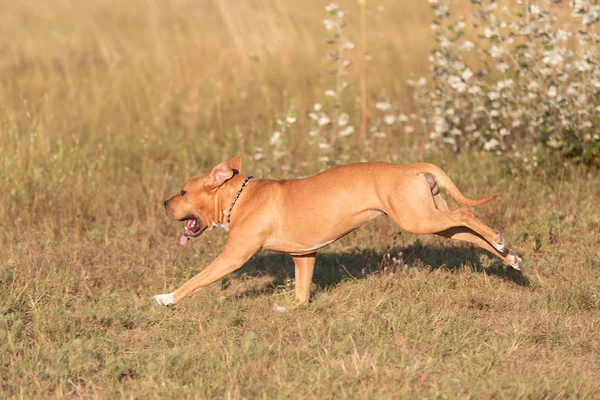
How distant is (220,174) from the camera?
6.87 m

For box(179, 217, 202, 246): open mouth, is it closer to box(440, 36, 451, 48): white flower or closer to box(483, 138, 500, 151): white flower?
box(483, 138, 500, 151): white flower

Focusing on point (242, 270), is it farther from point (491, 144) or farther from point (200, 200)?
point (491, 144)

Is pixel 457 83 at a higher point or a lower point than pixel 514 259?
higher

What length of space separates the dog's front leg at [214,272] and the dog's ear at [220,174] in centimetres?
57

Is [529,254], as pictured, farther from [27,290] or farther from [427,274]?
[27,290]

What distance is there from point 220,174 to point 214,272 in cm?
85

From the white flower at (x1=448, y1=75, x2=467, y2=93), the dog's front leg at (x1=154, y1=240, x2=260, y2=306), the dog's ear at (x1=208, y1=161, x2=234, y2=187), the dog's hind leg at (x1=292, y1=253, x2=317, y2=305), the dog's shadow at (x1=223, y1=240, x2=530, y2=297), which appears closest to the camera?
the dog's front leg at (x1=154, y1=240, x2=260, y2=306)

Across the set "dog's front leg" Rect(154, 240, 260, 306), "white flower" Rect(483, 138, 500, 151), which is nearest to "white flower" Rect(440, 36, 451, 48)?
"white flower" Rect(483, 138, 500, 151)

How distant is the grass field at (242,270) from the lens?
17.5 feet

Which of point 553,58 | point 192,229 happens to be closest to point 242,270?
point 192,229

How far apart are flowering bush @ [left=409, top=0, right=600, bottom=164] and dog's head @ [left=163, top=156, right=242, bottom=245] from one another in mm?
3392

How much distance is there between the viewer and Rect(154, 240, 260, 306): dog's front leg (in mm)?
6434

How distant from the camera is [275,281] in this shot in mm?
7688

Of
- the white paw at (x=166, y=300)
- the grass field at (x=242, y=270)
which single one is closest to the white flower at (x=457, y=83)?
the grass field at (x=242, y=270)
